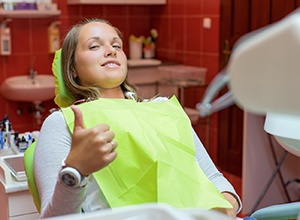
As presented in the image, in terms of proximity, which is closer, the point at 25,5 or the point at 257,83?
the point at 257,83

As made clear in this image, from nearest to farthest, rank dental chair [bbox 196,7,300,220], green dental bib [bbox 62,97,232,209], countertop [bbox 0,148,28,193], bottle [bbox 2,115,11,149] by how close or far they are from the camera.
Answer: dental chair [bbox 196,7,300,220]
green dental bib [bbox 62,97,232,209]
countertop [bbox 0,148,28,193]
bottle [bbox 2,115,11,149]

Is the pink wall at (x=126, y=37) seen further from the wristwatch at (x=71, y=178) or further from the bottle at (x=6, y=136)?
the wristwatch at (x=71, y=178)

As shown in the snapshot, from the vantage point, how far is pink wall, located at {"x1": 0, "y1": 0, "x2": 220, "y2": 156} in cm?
440

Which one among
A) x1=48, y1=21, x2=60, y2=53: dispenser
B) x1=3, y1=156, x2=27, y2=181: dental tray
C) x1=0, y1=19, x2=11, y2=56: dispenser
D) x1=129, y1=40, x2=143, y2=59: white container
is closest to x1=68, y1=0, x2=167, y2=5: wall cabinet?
x1=48, y1=21, x2=60, y2=53: dispenser

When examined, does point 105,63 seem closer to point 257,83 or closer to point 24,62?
point 257,83

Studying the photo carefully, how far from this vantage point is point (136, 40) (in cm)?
490

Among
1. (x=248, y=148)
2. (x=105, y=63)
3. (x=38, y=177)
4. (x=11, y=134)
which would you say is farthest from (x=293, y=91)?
(x=248, y=148)

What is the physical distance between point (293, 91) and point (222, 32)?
3.54 meters

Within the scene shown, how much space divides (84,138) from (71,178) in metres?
0.13

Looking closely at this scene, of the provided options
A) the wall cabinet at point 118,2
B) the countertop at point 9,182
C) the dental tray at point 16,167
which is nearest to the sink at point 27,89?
the wall cabinet at point 118,2

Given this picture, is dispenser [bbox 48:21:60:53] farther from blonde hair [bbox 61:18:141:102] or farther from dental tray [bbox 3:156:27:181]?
blonde hair [bbox 61:18:141:102]

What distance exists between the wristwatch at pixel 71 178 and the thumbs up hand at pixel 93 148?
24 millimetres

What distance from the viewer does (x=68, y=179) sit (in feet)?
3.77

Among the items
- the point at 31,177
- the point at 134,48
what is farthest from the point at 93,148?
the point at 134,48
